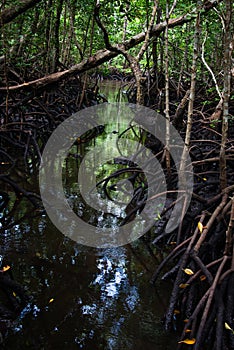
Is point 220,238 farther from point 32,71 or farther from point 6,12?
point 32,71

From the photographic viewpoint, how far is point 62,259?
311cm

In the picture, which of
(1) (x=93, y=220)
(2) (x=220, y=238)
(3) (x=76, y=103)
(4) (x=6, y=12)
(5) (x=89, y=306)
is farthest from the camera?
(3) (x=76, y=103)

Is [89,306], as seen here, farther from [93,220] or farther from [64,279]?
[93,220]

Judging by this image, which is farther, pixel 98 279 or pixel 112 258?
pixel 112 258

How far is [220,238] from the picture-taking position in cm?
271

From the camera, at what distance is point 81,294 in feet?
8.73

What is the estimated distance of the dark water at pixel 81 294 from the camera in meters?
2.23

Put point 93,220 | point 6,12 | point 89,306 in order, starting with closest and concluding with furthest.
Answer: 1. point 89,306
2. point 93,220
3. point 6,12

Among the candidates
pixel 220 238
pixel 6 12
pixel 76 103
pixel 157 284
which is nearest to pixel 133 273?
pixel 157 284

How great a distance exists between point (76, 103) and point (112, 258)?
565 cm

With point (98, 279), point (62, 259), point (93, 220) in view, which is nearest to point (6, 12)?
point (93, 220)

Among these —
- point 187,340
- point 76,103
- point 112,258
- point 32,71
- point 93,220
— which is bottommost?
point 187,340

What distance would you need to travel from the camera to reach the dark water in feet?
7.32

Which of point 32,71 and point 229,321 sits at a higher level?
point 32,71
